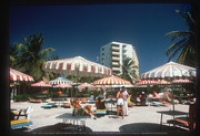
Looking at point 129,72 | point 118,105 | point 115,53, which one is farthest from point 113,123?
point 115,53

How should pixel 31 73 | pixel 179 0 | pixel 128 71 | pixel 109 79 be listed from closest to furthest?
pixel 179 0
pixel 109 79
pixel 31 73
pixel 128 71

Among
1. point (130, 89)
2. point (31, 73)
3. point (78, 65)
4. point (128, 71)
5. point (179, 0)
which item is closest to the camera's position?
point (179, 0)

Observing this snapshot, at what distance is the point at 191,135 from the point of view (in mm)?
3795

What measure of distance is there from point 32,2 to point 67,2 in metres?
0.96

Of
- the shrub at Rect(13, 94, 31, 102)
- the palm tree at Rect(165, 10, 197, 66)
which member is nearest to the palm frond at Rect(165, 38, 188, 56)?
the palm tree at Rect(165, 10, 197, 66)

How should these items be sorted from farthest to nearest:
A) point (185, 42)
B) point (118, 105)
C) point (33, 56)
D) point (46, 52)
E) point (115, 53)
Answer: point (115, 53)
point (46, 52)
point (33, 56)
point (185, 42)
point (118, 105)

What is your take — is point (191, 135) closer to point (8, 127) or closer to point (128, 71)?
point (8, 127)

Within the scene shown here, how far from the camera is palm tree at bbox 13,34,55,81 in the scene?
75.1ft

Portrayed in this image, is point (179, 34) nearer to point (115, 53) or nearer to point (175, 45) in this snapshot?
point (175, 45)

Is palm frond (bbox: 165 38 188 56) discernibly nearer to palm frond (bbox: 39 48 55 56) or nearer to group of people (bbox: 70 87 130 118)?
group of people (bbox: 70 87 130 118)

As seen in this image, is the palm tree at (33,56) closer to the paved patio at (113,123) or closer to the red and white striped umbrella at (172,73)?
the paved patio at (113,123)

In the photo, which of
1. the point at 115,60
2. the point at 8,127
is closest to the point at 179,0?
the point at 8,127

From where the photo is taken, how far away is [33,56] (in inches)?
914

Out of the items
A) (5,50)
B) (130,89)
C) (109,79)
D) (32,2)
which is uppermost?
(32,2)
